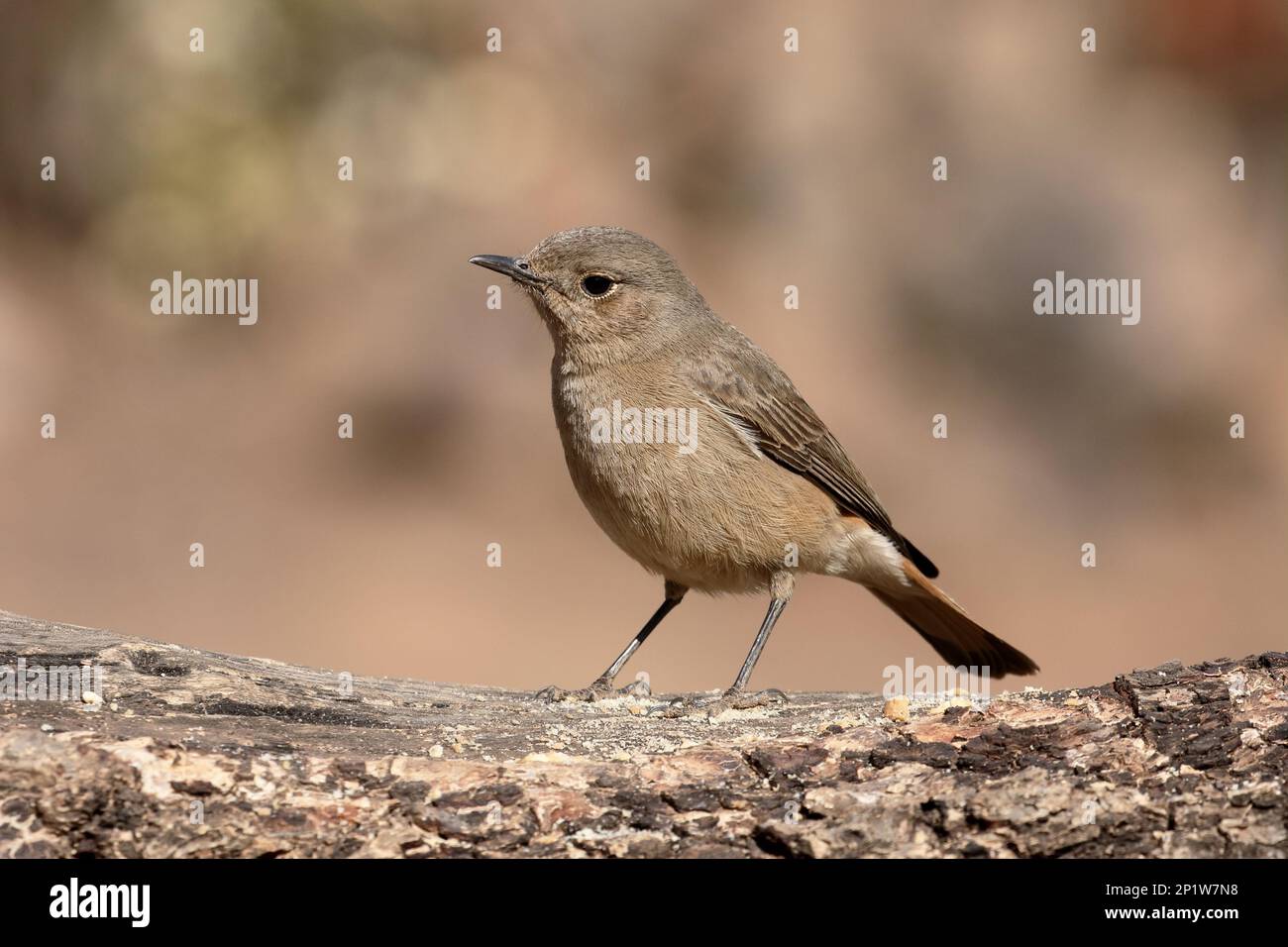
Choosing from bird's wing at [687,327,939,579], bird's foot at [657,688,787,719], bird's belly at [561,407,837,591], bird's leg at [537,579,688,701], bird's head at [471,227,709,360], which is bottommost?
Answer: bird's foot at [657,688,787,719]

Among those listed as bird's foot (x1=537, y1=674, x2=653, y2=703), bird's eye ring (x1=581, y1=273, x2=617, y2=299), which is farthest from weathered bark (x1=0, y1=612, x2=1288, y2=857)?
bird's eye ring (x1=581, y1=273, x2=617, y2=299)

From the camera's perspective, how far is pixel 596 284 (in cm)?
641

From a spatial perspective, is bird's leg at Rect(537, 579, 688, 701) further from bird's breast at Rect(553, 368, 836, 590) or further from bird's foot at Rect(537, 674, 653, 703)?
bird's breast at Rect(553, 368, 836, 590)

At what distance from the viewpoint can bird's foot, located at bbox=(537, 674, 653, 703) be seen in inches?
228

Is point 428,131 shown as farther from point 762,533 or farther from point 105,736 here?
point 105,736

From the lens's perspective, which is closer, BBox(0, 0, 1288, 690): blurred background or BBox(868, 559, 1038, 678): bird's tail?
BBox(868, 559, 1038, 678): bird's tail

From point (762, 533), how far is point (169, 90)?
8.47 m

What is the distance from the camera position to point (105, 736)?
4.07 metres

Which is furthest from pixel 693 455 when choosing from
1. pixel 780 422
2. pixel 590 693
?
pixel 590 693

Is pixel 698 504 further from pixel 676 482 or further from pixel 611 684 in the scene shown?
pixel 611 684

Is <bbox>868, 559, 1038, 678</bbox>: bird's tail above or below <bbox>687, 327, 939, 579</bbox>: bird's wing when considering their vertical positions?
below

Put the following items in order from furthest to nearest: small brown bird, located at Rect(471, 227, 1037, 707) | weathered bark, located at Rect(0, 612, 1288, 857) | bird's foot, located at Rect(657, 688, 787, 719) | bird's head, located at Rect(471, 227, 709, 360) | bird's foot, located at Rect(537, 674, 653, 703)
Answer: bird's head, located at Rect(471, 227, 709, 360)
small brown bird, located at Rect(471, 227, 1037, 707)
bird's foot, located at Rect(537, 674, 653, 703)
bird's foot, located at Rect(657, 688, 787, 719)
weathered bark, located at Rect(0, 612, 1288, 857)

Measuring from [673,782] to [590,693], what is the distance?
1610 mm

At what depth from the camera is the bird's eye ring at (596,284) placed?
640cm
